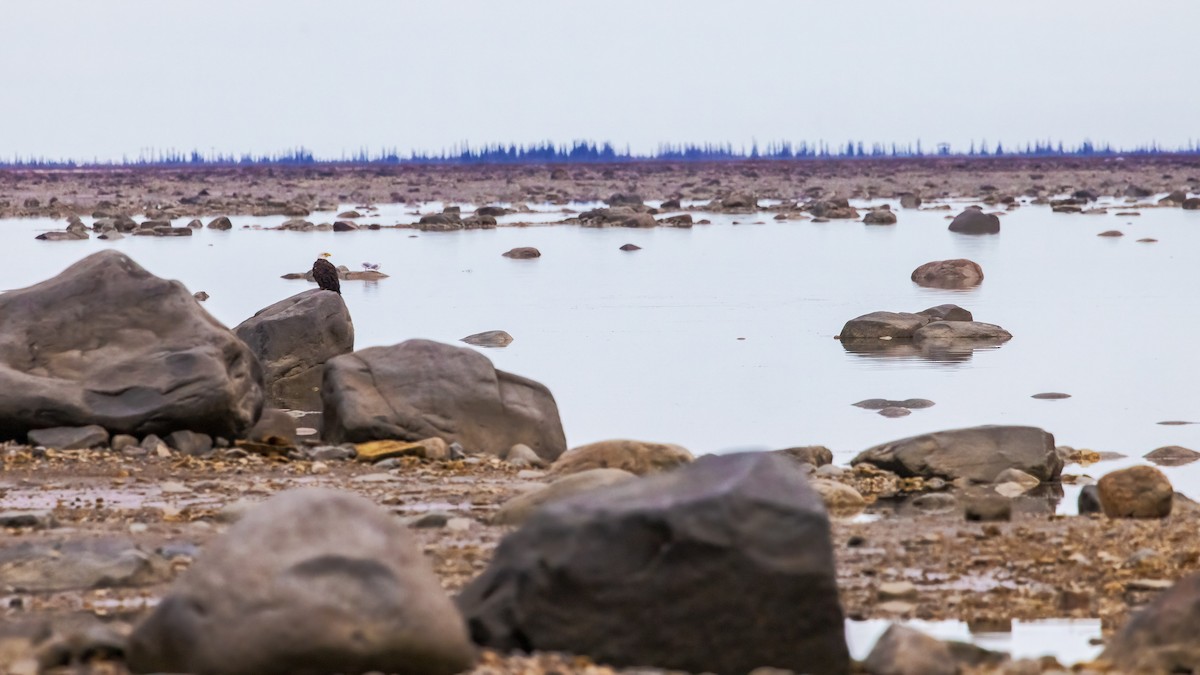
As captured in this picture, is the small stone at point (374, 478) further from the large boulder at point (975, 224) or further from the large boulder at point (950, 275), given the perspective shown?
the large boulder at point (975, 224)

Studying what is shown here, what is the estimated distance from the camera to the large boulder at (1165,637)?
603 cm

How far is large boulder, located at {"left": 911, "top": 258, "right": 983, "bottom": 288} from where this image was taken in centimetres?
2611

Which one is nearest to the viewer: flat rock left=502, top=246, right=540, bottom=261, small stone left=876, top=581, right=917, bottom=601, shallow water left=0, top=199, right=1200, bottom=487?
small stone left=876, top=581, right=917, bottom=601

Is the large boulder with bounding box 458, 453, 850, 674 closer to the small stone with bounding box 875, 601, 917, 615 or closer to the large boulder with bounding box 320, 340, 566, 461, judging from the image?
the small stone with bounding box 875, 601, 917, 615

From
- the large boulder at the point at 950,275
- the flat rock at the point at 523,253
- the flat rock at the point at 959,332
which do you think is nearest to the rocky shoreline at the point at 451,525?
the flat rock at the point at 959,332

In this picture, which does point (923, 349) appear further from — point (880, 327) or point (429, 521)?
point (429, 521)

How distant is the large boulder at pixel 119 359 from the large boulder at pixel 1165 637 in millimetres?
7084

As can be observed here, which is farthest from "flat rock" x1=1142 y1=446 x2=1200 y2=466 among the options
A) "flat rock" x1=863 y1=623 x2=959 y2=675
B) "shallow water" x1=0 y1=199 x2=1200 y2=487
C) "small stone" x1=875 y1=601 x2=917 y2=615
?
"flat rock" x1=863 y1=623 x2=959 y2=675

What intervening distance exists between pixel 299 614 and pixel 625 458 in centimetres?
Answer: 532

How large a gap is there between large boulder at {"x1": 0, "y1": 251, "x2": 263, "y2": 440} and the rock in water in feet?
20.3

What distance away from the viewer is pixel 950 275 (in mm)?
26391

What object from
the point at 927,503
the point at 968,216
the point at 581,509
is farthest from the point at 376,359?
the point at 968,216

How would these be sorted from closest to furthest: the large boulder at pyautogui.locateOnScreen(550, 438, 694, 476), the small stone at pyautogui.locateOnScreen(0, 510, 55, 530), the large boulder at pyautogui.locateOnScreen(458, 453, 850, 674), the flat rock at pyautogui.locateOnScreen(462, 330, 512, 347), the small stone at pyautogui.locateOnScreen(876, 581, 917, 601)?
the large boulder at pyautogui.locateOnScreen(458, 453, 850, 674)
the small stone at pyautogui.locateOnScreen(876, 581, 917, 601)
the small stone at pyautogui.locateOnScreen(0, 510, 55, 530)
the large boulder at pyautogui.locateOnScreen(550, 438, 694, 476)
the flat rock at pyautogui.locateOnScreen(462, 330, 512, 347)

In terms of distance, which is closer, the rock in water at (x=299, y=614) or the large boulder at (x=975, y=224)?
the rock in water at (x=299, y=614)
